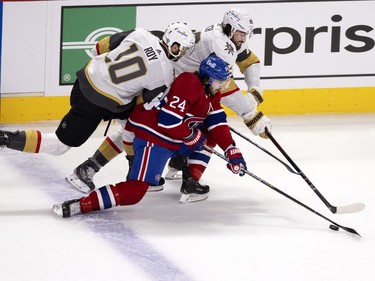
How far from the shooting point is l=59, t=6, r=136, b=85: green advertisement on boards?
6918 millimetres

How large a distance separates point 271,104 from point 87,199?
2.64 meters

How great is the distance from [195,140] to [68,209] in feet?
2.30

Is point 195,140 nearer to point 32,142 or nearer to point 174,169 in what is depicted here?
point 174,169

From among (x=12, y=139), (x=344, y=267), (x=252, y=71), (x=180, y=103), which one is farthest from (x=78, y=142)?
(x=344, y=267)

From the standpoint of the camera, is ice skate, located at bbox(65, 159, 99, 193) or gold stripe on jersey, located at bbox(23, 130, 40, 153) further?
ice skate, located at bbox(65, 159, 99, 193)

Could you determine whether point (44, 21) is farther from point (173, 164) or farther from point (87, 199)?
point (87, 199)

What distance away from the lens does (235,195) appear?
5.71 metres

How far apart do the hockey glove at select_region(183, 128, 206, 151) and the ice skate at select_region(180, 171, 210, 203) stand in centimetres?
21

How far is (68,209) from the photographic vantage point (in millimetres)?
5109

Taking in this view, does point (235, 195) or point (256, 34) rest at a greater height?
point (256, 34)

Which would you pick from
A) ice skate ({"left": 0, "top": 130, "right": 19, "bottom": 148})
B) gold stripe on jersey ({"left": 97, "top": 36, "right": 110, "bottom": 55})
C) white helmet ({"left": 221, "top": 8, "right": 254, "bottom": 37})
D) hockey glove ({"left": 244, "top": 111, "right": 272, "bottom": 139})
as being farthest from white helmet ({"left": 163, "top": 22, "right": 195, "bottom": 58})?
ice skate ({"left": 0, "top": 130, "right": 19, "bottom": 148})

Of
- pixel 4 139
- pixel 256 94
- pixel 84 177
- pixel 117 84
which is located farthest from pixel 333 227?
pixel 4 139

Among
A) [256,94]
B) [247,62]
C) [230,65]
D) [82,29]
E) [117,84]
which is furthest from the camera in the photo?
[82,29]

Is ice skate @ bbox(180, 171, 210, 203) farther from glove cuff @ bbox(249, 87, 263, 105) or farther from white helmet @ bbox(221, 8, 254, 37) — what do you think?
white helmet @ bbox(221, 8, 254, 37)
